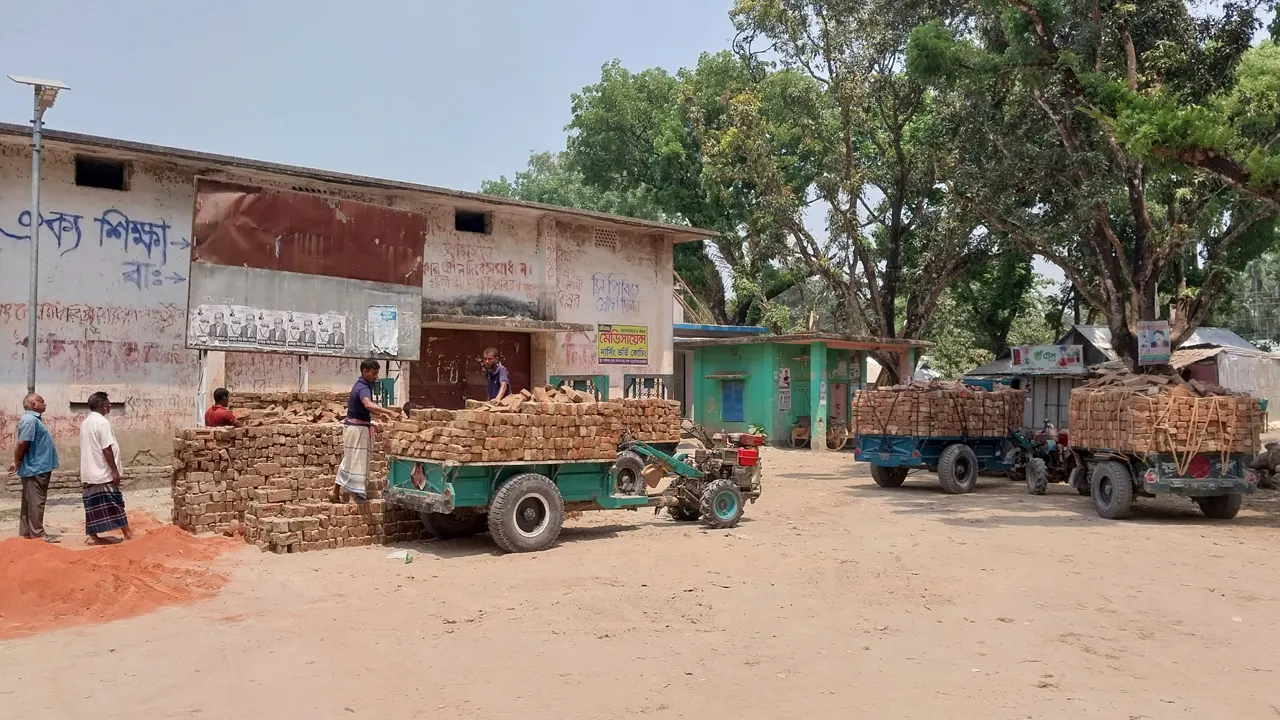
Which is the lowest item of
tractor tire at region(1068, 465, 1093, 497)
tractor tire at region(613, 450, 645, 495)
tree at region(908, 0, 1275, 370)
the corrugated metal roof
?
tractor tire at region(1068, 465, 1093, 497)

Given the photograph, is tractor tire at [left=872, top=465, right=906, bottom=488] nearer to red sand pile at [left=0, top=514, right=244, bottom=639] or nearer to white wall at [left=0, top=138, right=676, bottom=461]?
white wall at [left=0, top=138, right=676, bottom=461]

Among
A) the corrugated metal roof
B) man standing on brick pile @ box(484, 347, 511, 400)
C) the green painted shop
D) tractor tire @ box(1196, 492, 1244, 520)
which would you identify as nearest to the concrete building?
man standing on brick pile @ box(484, 347, 511, 400)

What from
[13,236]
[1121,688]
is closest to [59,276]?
[13,236]

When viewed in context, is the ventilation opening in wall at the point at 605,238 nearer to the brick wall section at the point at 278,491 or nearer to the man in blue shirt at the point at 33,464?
the brick wall section at the point at 278,491

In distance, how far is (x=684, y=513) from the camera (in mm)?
12172

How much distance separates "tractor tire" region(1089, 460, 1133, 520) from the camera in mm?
12516

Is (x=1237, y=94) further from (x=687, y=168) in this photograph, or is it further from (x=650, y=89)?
(x=650, y=89)

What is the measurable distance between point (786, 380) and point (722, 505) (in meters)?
15.2

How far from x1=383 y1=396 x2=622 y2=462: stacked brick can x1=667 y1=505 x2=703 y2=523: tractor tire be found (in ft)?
5.64

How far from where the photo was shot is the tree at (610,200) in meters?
36.2

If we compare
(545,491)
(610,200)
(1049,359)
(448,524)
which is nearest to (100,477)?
(448,524)

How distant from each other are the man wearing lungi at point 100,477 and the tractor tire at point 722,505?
628cm

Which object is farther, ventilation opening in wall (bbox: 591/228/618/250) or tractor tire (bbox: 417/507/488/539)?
ventilation opening in wall (bbox: 591/228/618/250)

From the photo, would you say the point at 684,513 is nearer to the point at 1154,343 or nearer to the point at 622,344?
the point at 622,344
